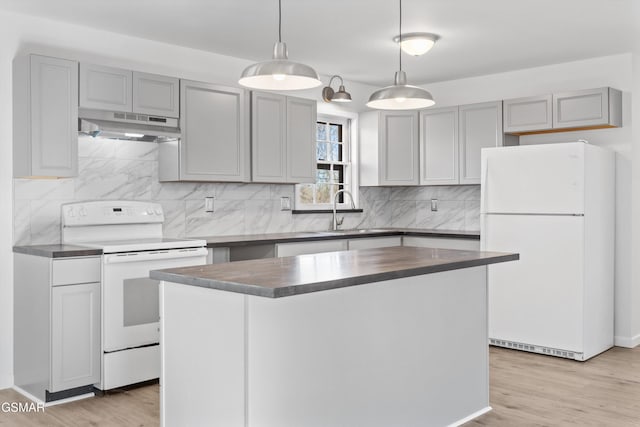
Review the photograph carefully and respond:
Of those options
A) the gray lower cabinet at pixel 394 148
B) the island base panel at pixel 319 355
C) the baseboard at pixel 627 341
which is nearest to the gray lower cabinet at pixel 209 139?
the gray lower cabinet at pixel 394 148

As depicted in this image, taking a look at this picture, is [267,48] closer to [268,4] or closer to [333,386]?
[268,4]

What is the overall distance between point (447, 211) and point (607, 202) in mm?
1712

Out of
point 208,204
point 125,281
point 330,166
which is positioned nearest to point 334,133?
point 330,166

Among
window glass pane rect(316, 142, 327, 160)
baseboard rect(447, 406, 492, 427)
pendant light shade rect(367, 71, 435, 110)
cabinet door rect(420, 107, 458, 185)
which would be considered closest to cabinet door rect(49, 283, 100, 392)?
pendant light shade rect(367, 71, 435, 110)

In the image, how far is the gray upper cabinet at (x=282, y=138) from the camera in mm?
5078

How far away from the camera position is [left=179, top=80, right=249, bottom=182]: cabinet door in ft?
15.0

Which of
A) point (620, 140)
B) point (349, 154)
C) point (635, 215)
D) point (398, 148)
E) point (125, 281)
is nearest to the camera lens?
point (125, 281)

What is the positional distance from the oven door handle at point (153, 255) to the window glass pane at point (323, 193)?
7.03 ft

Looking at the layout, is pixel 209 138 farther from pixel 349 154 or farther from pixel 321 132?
pixel 349 154

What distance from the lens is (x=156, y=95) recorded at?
4.39 meters

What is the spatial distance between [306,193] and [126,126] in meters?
2.29

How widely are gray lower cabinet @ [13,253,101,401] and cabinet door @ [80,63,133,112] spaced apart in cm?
109

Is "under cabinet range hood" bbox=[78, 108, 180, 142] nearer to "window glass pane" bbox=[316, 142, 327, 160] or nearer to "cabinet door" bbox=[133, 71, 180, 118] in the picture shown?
"cabinet door" bbox=[133, 71, 180, 118]

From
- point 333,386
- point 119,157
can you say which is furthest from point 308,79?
point 119,157
